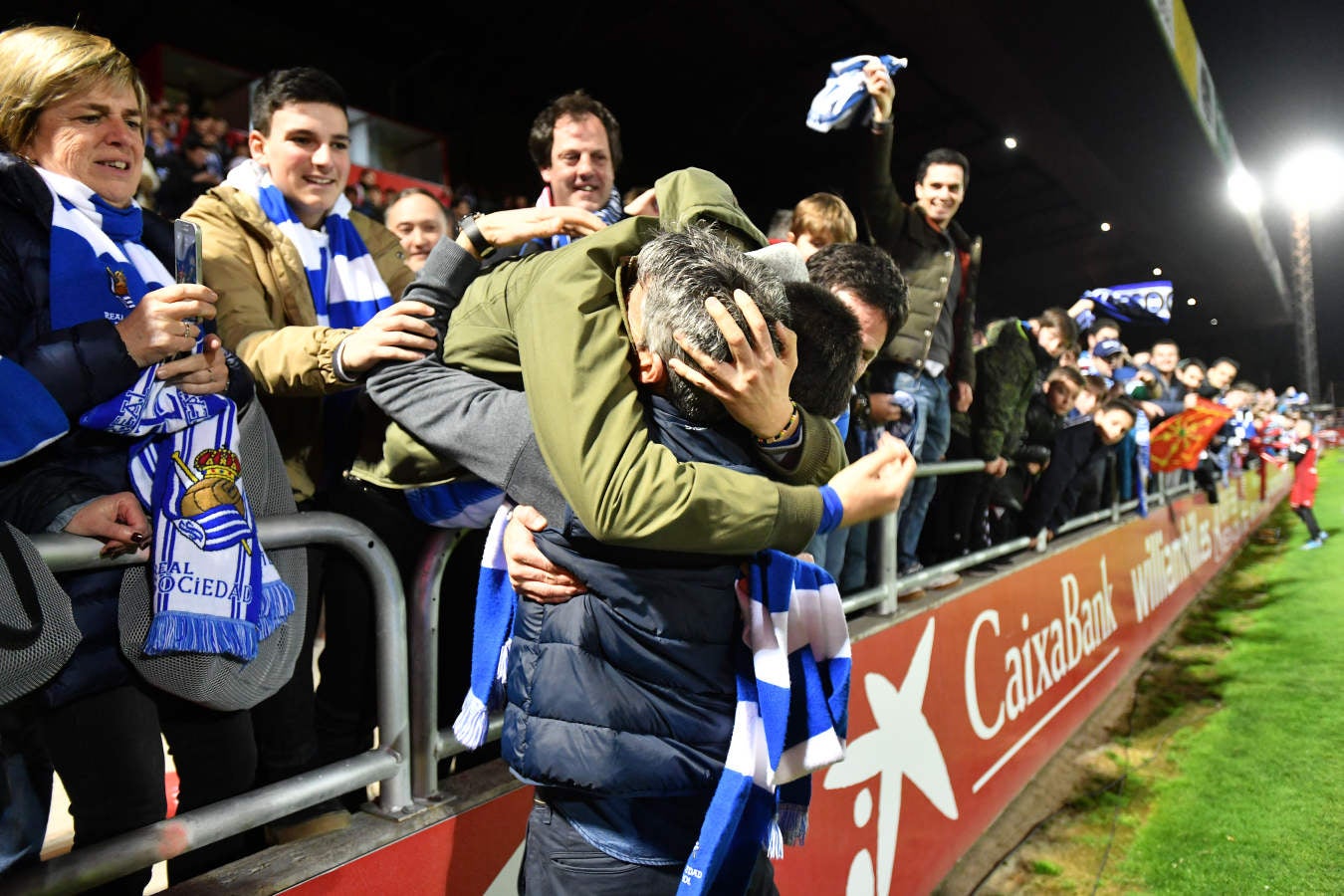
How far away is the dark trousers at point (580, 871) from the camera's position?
3.29 ft

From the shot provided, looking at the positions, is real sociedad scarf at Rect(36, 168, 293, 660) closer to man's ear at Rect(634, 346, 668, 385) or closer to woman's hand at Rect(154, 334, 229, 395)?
woman's hand at Rect(154, 334, 229, 395)

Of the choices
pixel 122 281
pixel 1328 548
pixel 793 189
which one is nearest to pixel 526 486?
pixel 122 281

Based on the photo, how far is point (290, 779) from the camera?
3.46 ft

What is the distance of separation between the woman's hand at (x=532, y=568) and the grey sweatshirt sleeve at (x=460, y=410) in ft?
0.08

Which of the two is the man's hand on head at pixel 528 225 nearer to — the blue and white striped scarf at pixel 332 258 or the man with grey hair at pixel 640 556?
the man with grey hair at pixel 640 556

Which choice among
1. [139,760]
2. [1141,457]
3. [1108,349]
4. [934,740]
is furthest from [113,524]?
[1108,349]

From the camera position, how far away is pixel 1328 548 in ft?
31.5

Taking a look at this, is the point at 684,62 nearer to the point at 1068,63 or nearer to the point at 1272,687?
the point at 1068,63

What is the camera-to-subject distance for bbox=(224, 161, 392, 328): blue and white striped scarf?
157 centimetres

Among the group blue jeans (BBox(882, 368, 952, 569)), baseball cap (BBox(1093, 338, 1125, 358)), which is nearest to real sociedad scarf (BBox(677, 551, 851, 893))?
blue jeans (BBox(882, 368, 952, 569))

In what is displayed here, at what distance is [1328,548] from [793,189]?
870 centimetres

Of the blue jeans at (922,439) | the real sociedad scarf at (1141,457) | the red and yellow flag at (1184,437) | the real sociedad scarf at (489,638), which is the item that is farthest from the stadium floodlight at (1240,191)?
the real sociedad scarf at (489,638)

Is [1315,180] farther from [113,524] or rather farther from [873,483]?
[113,524]

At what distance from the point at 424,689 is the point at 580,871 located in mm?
401
